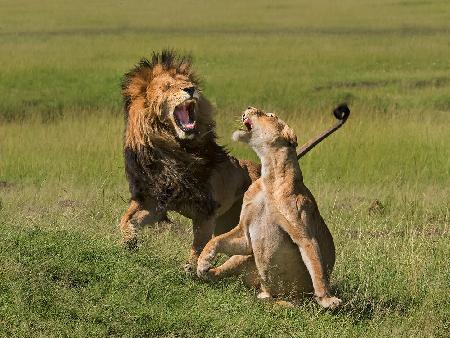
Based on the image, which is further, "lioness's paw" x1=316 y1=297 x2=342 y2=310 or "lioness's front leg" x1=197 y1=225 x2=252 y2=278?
"lioness's front leg" x1=197 y1=225 x2=252 y2=278

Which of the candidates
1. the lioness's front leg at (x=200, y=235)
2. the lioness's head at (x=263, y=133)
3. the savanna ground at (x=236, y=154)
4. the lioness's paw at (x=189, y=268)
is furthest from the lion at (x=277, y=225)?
the lioness's front leg at (x=200, y=235)

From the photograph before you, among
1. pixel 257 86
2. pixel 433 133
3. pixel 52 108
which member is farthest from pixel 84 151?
pixel 257 86

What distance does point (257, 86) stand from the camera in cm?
1816

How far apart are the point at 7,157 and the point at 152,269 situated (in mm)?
5774

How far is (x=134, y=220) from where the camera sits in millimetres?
6074

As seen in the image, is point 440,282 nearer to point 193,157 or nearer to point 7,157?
point 193,157

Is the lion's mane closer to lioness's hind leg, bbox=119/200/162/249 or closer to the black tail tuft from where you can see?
lioness's hind leg, bbox=119/200/162/249

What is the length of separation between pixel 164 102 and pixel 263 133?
87 cm

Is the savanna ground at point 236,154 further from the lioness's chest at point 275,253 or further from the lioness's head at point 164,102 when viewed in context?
the lioness's head at point 164,102

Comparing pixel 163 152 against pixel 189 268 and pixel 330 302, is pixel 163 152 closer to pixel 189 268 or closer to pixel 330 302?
pixel 189 268

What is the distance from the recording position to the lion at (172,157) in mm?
6020

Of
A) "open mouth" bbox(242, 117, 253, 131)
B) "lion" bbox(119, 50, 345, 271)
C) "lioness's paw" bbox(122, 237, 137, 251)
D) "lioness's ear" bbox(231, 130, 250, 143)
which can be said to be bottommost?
"lioness's paw" bbox(122, 237, 137, 251)

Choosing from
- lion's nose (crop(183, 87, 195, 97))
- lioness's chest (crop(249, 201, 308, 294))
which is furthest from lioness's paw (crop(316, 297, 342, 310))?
lion's nose (crop(183, 87, 195, 97))

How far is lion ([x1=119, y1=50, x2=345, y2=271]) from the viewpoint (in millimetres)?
6020
